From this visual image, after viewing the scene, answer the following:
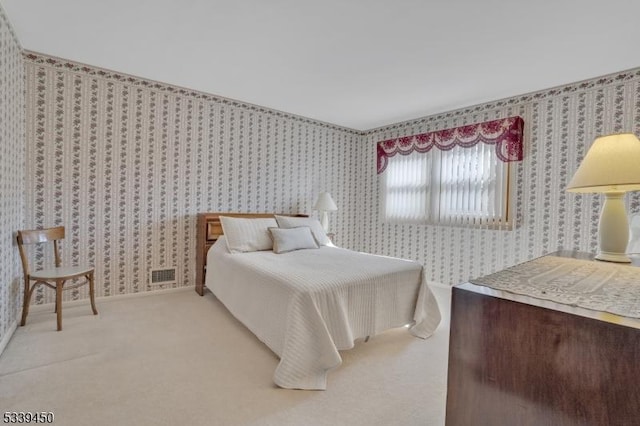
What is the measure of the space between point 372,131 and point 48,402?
15.9 feet

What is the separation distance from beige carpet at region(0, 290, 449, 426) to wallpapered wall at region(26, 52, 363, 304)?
0.80 meters

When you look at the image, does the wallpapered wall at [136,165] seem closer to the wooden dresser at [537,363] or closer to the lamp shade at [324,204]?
the lamp shade at [324,204]

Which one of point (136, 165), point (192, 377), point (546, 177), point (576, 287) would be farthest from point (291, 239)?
point (546, 177)

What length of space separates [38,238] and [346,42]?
307 cm

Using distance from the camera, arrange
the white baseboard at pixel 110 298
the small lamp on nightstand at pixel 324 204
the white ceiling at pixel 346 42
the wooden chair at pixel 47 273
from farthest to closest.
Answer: the small lamp on nightstand at pixel 324 204 < the white baseboard at pixel 110 298 < the wooden chair at pixel 47 273 < the white ceiling at pixel 346 42

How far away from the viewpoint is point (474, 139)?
12.0 ft

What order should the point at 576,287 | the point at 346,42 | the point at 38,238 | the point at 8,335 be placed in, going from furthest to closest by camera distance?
the point at 38,238 → the point at 346,42 → the point at 8,335 → the point at 576,287

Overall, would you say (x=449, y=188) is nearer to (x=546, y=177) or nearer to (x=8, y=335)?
(x=546, y=177)

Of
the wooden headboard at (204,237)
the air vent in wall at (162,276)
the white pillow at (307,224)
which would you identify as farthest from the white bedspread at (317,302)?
the air vent in wall at (162,276)

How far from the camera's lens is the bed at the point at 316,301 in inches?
72.5

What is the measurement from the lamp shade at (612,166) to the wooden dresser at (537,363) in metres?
0.90

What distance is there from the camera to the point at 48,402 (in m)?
1.57

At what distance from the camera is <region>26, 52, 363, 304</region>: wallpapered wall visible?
9.12ft

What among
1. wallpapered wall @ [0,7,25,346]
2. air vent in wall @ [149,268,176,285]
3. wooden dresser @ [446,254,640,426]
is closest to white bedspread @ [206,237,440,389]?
air vent in wall @ [149,268,176,285]
